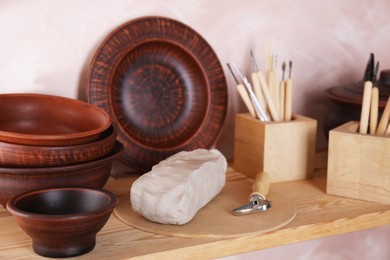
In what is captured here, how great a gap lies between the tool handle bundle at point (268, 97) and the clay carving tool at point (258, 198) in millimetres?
122

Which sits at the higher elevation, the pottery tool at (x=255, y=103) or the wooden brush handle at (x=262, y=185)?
the pottery tool at (x=255, y=103)

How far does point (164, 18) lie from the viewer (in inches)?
41.6

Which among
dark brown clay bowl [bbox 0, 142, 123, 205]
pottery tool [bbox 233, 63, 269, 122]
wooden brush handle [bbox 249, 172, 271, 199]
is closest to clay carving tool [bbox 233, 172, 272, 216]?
wooden brush handle [bbox 249, 172, 271, 199]

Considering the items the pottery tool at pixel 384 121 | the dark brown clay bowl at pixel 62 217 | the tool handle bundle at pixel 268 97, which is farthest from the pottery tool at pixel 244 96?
the dark brown clay bowl at pixel 62 217

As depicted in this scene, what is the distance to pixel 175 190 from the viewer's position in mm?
831

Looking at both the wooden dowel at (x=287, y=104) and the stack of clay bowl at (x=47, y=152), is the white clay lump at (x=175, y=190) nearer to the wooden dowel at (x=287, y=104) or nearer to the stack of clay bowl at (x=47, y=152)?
the stack of clay bowl at (x=47, y=152)

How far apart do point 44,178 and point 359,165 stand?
19.2 inches

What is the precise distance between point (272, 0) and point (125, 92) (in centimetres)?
35

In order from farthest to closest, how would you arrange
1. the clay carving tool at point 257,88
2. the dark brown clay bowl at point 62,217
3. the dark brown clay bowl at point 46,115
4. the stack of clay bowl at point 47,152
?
1. the clay carving tool at point 257,88
2. the dark brown clay bowl at point 46,115
3. the stack of clay bowl at point 47,152
4. the dark brown clay bowl at point 62,217

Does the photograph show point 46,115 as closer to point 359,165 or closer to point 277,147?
point 277,147

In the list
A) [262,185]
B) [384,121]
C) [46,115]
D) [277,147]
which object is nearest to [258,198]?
[262,185]

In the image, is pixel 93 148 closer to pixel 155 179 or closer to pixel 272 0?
pixel 155 179

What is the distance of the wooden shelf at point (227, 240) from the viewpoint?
772mm

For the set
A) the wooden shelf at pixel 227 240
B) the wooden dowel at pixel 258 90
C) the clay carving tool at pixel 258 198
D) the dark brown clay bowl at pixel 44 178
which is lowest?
the wooden shelf at pixel 227 240
